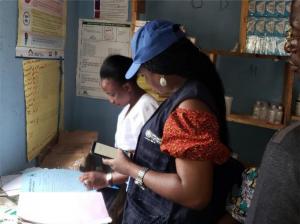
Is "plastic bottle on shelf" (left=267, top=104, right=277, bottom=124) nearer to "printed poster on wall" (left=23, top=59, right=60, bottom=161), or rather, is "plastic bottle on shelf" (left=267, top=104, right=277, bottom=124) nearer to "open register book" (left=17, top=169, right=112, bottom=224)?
"open register book" (left=17, top=169, right=112, bottom=224)

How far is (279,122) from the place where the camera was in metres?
1.85

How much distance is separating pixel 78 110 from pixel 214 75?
1553 mm

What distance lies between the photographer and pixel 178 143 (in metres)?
0.90

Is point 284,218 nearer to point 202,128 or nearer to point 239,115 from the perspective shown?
point 202,128

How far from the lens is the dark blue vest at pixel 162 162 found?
37.7 inches

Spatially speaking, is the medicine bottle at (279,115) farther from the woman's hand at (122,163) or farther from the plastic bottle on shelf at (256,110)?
the woman's hand at (122,163)

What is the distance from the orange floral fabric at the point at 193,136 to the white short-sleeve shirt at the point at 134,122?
2.35ft

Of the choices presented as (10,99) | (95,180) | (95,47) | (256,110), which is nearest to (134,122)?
(95,180)

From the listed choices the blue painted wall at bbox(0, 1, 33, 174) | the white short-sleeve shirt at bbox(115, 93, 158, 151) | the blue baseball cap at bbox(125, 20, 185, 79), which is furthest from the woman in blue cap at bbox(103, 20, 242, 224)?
the blue painted wall at bbox(0, 1, 33, 174)

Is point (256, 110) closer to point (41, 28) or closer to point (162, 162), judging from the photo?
point (162, 162)

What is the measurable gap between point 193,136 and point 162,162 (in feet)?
0.51

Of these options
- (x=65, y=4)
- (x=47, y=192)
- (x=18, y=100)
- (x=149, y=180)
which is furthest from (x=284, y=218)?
(x=65, y=4)

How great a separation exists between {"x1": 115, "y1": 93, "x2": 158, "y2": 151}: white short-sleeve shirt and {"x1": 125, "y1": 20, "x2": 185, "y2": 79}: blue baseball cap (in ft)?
1.91

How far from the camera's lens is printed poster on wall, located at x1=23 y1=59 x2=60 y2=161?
1.85 meters
